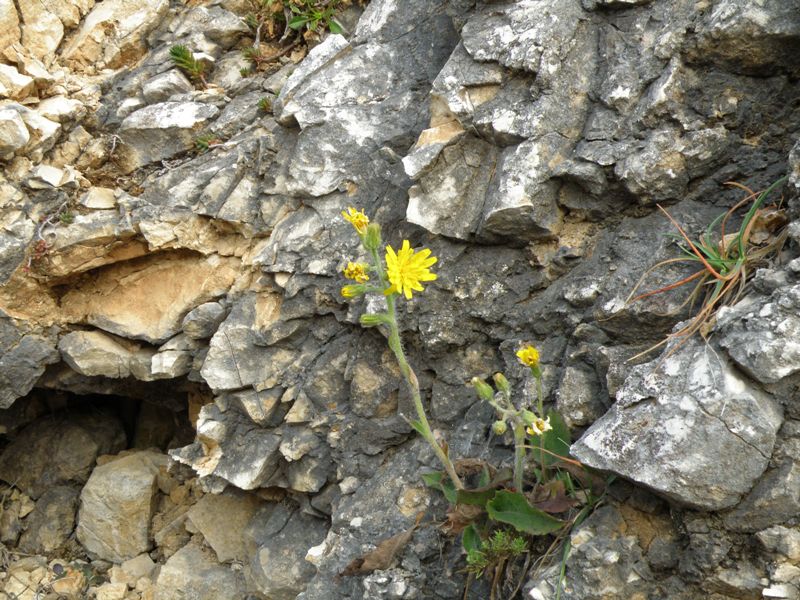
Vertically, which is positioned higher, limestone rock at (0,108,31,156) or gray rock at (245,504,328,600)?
limestone rock at (0,108,31,156)

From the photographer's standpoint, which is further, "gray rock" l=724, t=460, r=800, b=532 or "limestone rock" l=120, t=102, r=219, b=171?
"limestone rock" l=120, t=102, r=219, b=171

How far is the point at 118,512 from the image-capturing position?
564cm

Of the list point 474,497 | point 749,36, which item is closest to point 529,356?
point 474,497

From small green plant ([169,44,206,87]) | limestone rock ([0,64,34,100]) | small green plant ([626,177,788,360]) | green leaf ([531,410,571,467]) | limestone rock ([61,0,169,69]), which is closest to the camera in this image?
small green plant ([626,177,788,360])

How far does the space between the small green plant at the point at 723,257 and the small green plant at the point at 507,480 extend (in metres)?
0.52

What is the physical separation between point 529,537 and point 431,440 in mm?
583

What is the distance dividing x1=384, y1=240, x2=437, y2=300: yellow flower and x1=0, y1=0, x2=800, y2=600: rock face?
68 centimetres

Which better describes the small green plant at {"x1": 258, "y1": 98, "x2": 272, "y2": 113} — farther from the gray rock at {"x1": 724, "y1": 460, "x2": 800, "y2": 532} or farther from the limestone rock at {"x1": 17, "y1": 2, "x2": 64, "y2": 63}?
the gray rock at {"x1": 724, "y1": 460, "x2": 800, "y2": 532}

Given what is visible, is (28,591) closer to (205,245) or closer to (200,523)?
(200,523)

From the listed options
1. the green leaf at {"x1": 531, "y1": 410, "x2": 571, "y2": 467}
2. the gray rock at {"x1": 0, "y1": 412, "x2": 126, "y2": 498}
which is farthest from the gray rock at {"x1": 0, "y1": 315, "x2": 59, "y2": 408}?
the green leaf at {"x1": 531, "y1": 410, "x2": 571, "y2": 467}

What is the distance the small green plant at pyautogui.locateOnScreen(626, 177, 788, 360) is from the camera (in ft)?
10.2

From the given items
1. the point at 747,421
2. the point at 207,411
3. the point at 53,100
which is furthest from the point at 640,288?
the point at 53,100

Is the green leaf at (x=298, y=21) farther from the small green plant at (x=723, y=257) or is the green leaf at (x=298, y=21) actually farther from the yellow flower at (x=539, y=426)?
the yellow flower at (x=539, y=426)

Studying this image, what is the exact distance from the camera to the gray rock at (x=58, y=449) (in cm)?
609
